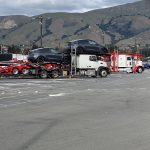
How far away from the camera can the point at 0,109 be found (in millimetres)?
15555

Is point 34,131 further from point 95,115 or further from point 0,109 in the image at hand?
point 0,109

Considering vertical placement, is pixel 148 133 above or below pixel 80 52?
below

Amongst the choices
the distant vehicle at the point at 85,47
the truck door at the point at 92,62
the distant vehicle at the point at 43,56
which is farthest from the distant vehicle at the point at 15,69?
the truck door at the point at 92,62

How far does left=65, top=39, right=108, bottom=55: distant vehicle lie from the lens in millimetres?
41281

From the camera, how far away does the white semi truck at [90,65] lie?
4188 centimetres

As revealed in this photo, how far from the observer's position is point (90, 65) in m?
42.3

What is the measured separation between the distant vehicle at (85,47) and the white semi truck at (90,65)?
0.42m

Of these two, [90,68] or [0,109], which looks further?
[90,68]

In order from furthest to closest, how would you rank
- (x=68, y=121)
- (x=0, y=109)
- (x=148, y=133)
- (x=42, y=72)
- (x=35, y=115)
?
(x=42, y=72), (x=0, y=109), (x=35, y=115), (x=68, y=121), (x=148, y=133)

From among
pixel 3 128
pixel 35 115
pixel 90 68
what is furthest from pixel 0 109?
pixel 90 68

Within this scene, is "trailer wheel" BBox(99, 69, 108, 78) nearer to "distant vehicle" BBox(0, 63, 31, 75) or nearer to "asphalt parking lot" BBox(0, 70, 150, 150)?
"distant vehicle" BBox(0, 63, 31, 75)

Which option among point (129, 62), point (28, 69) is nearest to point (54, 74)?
point (28, 69)

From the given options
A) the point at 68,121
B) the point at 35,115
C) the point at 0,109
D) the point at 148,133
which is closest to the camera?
the point at 148,133

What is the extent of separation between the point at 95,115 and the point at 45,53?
90.1 feet
